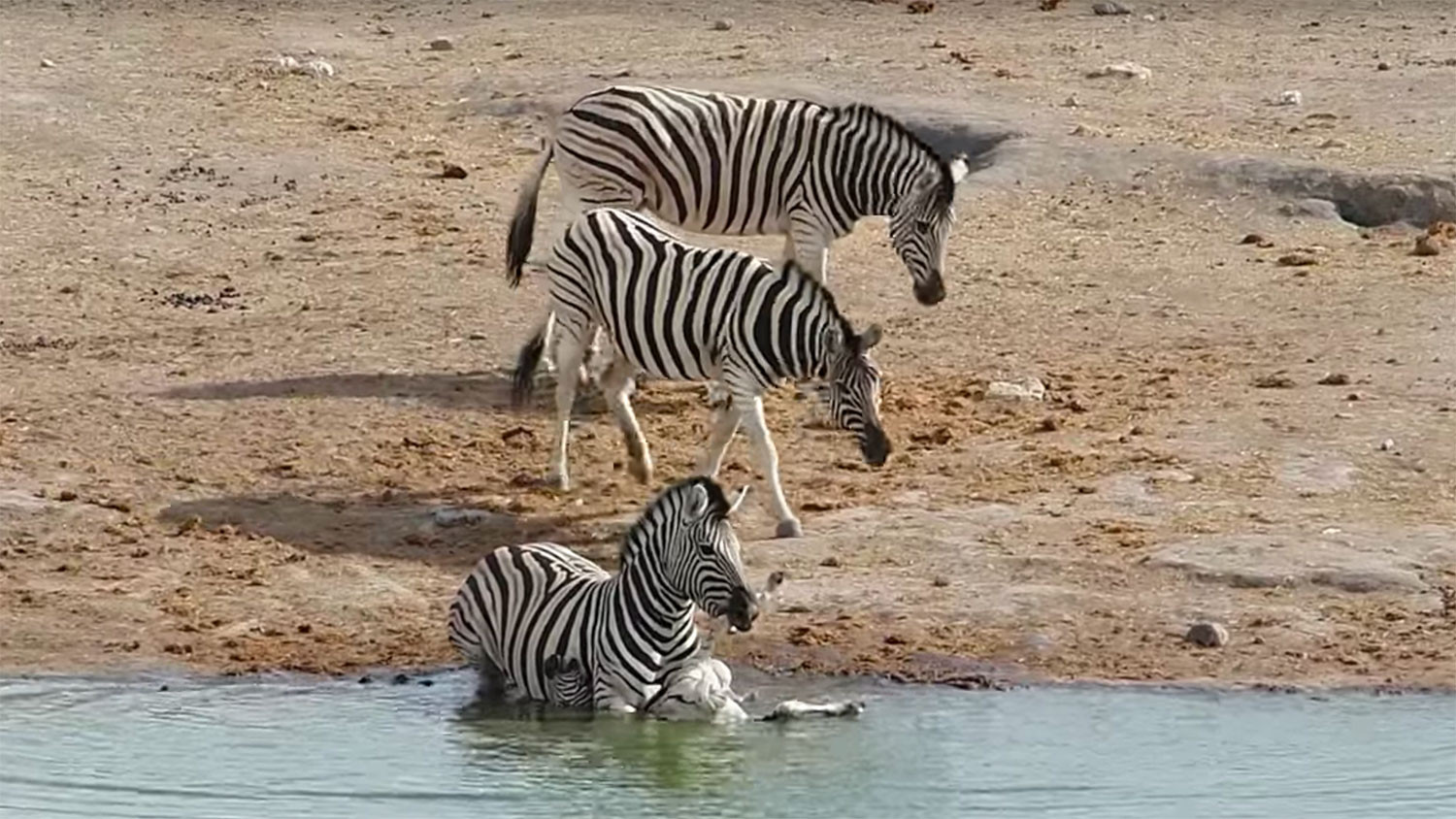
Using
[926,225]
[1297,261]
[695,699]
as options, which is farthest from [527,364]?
[1297,261]

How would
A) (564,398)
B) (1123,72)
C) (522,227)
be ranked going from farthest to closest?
(1123,72) < (522,227) < (564,398)

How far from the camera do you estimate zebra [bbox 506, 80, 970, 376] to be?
Answer: 13.3m

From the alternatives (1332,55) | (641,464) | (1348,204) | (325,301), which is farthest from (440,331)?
(1332,55)

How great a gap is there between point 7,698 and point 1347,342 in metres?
6.39

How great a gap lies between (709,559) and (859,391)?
190 centimetres

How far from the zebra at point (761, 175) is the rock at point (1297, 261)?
2.56 m

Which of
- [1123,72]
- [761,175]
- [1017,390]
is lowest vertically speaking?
[1017,390]

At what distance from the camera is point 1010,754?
9273 millimetres

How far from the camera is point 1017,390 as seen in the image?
13242 mm

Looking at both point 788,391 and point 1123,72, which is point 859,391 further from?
point 1123,72

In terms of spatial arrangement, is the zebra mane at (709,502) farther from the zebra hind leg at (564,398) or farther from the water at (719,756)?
the zebra hind leg at (564,398)

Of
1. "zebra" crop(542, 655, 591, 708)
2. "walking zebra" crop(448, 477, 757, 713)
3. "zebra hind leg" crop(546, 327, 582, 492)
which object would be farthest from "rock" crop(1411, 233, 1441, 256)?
"zebra" crop(542, 655, 591, 708)

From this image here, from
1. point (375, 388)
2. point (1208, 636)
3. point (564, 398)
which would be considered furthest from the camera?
point (375, 388)

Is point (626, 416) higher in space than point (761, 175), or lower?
lower
